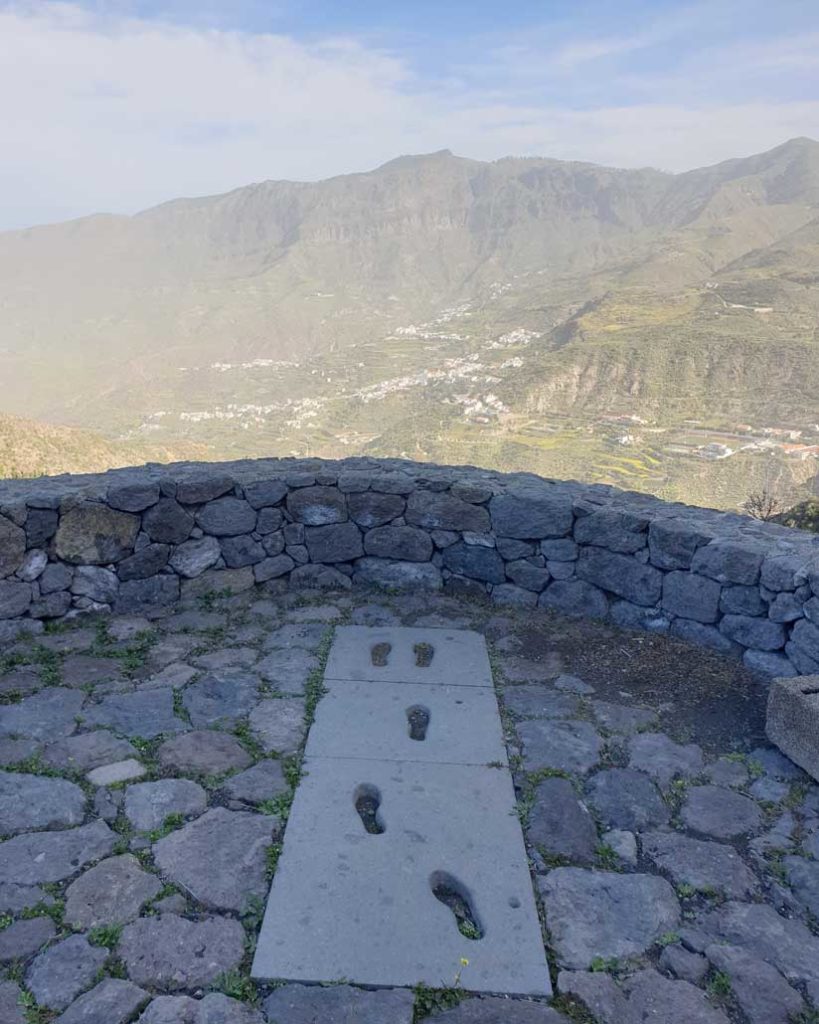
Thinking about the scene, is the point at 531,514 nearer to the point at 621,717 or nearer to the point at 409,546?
the point at 409,546

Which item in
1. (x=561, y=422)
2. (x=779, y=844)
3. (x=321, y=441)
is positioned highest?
(x=779, y=844)

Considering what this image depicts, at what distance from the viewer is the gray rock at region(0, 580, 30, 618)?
4.75m

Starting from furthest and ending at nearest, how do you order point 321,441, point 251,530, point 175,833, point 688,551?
1. point 321,441
2. point 251,530
3. point 688,551
4. point 175,833

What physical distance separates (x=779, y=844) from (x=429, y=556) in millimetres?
3000

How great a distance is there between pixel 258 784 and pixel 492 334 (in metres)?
71.7

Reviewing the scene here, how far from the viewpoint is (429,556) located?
5.68 meters

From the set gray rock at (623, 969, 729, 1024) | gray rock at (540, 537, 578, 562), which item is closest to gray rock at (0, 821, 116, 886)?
gray rock at (623, 969, 729, 1024)

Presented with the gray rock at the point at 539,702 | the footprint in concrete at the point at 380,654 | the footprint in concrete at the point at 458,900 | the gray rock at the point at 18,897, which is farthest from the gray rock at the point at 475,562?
the gray rock at the point at 18,897

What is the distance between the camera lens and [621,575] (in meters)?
5.14

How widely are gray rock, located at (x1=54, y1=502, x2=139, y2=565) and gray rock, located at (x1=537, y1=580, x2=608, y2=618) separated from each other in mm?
Answer: 2864

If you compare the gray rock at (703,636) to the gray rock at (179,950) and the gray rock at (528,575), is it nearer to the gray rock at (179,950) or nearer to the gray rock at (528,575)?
the gray rock at (528,575)

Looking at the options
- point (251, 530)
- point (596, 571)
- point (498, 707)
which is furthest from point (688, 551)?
point (251, 530)

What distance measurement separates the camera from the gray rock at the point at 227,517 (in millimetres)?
5387

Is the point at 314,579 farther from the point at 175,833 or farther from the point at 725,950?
the point at 725,950
